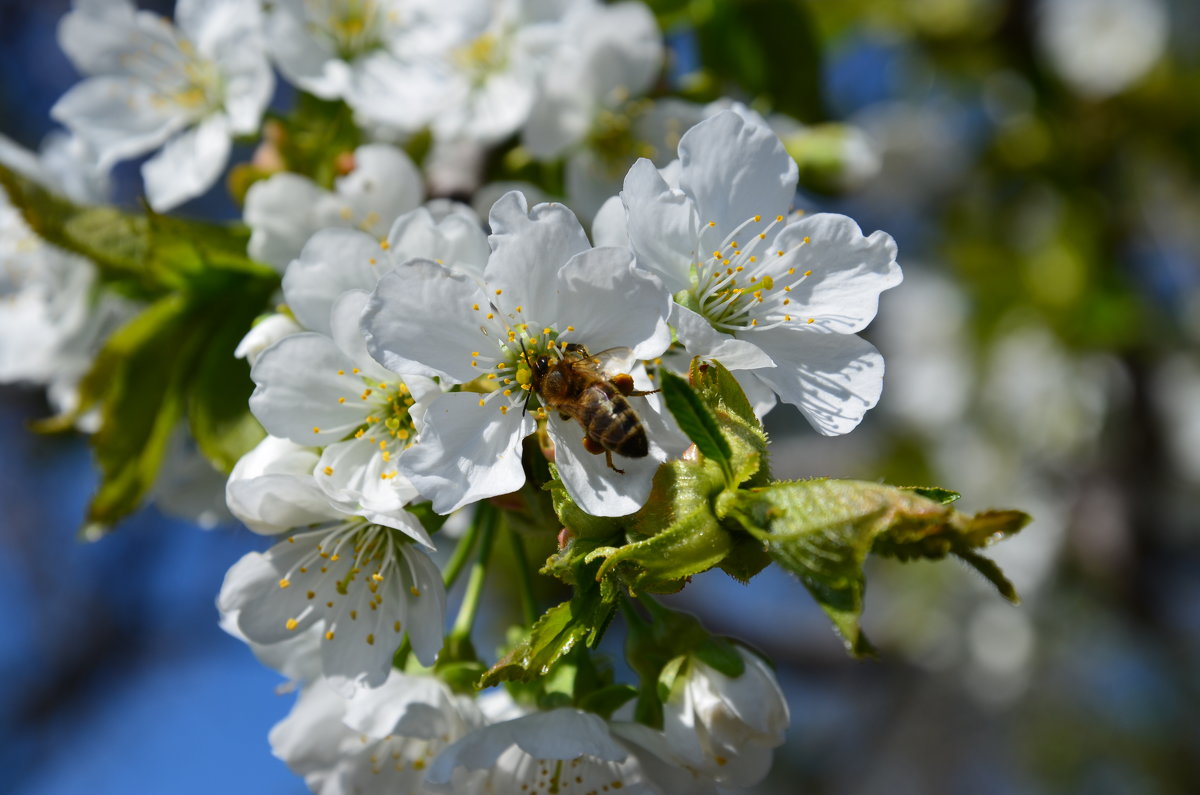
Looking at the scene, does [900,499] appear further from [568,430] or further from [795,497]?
[568,430]

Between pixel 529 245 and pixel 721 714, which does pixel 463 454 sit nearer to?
pixel 529 245

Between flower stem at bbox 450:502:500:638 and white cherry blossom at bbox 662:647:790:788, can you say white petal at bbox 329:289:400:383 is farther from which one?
white cherry blossom at bbox 662:647:790:788

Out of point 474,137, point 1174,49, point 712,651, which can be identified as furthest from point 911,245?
point 712,651

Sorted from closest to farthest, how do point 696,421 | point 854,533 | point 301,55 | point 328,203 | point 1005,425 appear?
point 854,533 → point 696,421 → point 328,203 → point 301,55 → point 1005,425

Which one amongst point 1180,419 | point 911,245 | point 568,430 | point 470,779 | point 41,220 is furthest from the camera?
point 911,245

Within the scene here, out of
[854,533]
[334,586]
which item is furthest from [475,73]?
[854,533]

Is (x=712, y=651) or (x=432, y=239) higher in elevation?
(x=432, y=239)

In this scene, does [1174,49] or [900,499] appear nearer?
[900,499]

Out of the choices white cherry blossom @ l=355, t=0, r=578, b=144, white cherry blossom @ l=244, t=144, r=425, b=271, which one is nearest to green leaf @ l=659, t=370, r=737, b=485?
white cherry blossom @ l=244, t=144, r=425, b=271
